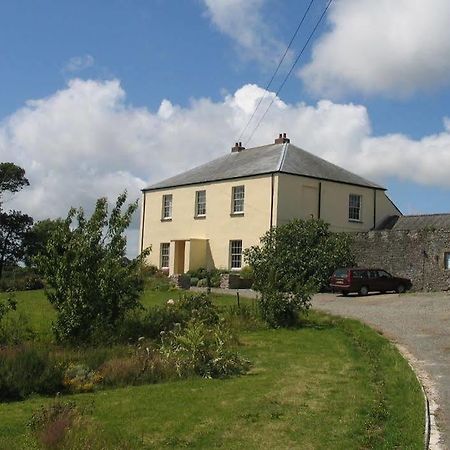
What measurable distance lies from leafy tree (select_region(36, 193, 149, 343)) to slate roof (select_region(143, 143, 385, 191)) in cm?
2000

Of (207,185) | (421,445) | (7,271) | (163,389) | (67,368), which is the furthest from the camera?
(7,271)

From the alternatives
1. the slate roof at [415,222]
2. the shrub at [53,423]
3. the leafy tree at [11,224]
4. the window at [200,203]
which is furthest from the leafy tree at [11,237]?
the shrub at [53,423]

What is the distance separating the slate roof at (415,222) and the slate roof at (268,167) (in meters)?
Result: 2.37

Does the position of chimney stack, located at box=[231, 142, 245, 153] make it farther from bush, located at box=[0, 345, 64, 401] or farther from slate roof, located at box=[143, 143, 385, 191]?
bush, located at box=[0, 345, 64, 401]

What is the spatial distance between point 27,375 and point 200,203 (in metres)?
30.3

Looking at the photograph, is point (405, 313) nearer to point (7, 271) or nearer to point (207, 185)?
point (207, 185)

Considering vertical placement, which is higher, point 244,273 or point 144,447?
point 244,273

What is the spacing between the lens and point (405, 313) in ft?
73.3

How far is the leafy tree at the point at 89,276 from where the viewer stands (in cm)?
1577

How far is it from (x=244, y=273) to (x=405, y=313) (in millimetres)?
12980

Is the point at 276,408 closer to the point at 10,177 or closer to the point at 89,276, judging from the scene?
the point at 89,276

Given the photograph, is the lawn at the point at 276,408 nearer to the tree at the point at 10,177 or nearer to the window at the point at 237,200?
the window at the point at 237,200

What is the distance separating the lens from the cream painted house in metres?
36.8

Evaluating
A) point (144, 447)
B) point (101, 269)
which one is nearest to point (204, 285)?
point (101, 269)
